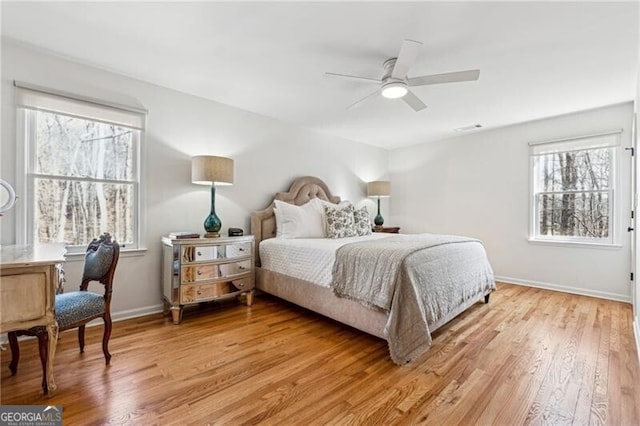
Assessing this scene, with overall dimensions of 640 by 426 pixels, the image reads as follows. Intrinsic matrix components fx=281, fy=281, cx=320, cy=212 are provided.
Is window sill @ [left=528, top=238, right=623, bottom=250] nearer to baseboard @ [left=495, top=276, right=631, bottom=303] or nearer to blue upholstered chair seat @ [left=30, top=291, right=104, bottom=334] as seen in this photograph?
baseboard @ [left=495, top=276, right=631, bottom=303]

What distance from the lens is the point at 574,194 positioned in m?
3.89

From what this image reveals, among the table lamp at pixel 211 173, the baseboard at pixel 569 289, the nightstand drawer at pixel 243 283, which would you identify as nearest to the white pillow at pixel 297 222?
the nightstand drawer at pixel 243 283

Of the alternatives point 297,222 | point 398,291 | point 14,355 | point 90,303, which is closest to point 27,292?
point 90,303

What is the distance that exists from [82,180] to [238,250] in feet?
5.25

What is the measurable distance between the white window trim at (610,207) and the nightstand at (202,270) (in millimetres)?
4089

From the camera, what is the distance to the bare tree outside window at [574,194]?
3.66 meters

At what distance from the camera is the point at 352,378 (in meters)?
1.84

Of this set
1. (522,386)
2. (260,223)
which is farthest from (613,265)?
(260,223)

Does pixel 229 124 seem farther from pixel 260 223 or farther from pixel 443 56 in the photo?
pixel 443 56

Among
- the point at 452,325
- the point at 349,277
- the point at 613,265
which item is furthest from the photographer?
the point at 613,265

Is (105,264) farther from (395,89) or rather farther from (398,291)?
(395,89)

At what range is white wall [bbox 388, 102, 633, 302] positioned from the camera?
3.54 meters

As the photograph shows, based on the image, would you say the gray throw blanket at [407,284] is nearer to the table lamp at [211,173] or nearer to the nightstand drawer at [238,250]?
the nightstand drawer at [238,250]

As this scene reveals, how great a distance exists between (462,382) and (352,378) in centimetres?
70
